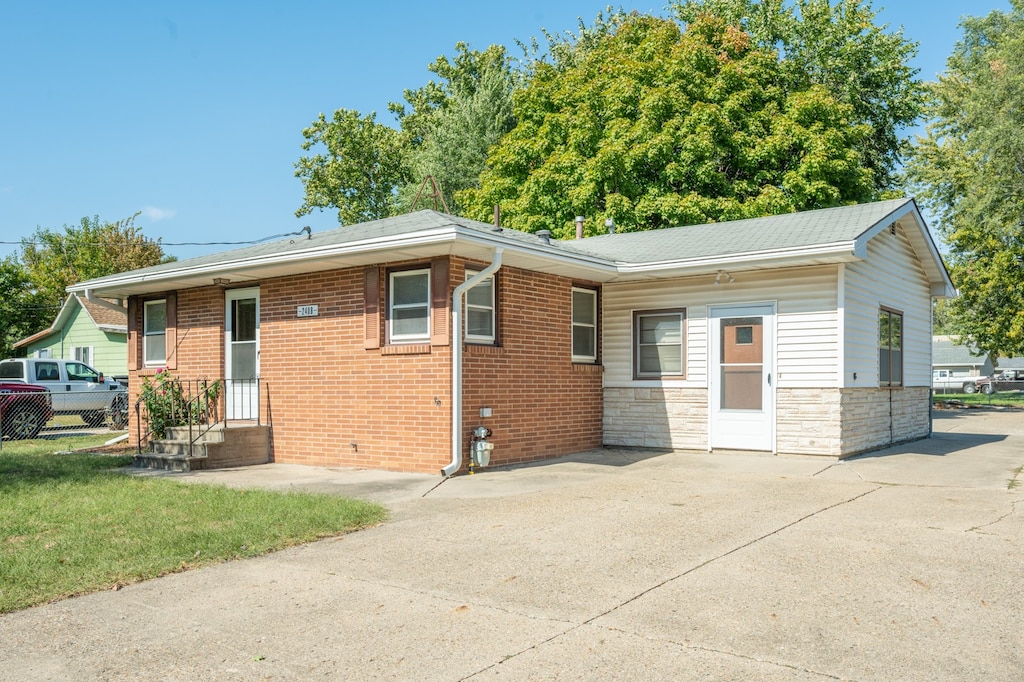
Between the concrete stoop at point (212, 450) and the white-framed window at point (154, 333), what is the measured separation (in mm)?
2775

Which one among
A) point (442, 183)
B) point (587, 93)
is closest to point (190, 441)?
point (587, 93)

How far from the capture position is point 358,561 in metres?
6.31

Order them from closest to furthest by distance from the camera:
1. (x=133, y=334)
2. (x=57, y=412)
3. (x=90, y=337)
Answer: (x=133, y=334) → (x=57, y=412) → (x=90, y=337)

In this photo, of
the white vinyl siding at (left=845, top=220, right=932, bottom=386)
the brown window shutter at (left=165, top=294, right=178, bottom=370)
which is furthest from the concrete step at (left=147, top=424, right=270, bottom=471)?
the white vinyl siding at (left=845, top=220, right=932, bottom=386)

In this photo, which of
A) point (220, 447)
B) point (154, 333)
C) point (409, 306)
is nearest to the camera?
point (409, 306)

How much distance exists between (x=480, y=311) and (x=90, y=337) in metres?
27.4

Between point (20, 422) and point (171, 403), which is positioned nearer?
point (171, 403)

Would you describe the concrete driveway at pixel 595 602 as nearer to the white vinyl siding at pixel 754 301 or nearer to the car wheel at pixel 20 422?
the white vinyl siding at pixel 754 301

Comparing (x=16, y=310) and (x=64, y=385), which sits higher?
(x=16, y=310)

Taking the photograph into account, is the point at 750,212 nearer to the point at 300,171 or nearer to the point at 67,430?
the point at 67,430

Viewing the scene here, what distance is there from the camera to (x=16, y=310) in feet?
132

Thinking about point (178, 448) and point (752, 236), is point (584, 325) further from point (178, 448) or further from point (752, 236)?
point (178, 448)

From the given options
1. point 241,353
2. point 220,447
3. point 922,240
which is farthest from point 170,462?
point 922,240

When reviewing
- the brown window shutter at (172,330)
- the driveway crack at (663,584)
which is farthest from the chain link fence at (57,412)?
the driveway crack at (663,584)
